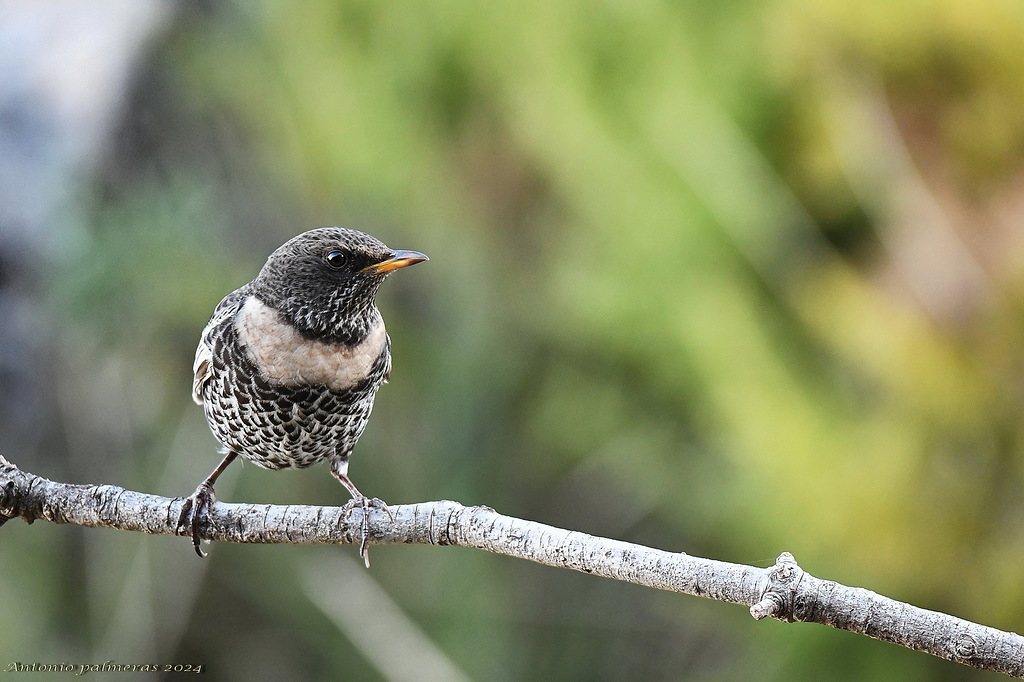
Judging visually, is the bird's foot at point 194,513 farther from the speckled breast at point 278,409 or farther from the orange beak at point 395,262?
the orange beak at point 395,262

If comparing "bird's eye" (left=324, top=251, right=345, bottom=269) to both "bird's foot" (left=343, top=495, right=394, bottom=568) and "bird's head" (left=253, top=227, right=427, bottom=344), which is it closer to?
"bird's head" (left=253, top=227, right=427, bottom=344)

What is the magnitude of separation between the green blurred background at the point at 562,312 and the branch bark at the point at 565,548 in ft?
3.42

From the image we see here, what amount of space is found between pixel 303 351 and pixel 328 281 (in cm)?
5

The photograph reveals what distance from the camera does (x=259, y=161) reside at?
2.19 meters

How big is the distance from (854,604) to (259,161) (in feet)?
6.38

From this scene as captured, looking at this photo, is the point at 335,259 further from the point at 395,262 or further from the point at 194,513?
the point at 194,513

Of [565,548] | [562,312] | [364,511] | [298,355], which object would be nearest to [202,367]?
[298,355]

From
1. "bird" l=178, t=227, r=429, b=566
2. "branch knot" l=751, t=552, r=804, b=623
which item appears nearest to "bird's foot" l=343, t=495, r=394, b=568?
"bird" l=178, t=227, r=429, b=566

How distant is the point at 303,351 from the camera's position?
69 cm

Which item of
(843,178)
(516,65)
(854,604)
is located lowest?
(854,604)

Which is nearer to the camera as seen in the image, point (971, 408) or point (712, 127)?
point (971, 408)

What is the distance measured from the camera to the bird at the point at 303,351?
68 centimetres

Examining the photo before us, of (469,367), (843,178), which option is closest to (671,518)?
(469,367)

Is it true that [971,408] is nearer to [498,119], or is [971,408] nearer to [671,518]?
[671,518]
